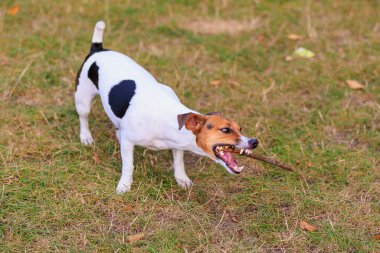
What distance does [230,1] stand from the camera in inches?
363

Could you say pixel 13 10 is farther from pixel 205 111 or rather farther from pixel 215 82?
pixel 205 111

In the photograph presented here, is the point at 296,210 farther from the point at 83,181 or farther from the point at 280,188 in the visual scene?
the point at 83,181

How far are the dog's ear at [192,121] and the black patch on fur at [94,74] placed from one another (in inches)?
46.2

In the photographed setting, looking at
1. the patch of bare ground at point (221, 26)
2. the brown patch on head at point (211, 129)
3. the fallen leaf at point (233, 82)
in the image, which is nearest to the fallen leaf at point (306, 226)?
the brown patch on head at point (211, 129)

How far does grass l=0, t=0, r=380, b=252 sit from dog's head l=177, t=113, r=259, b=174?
1.77 ft

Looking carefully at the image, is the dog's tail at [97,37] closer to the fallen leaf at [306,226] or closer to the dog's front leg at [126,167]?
the dog's front leg at [126,167]

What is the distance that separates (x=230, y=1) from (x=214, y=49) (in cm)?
163

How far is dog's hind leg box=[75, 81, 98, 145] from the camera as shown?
567 centimetres

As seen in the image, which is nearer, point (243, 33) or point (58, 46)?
point (58, 46)

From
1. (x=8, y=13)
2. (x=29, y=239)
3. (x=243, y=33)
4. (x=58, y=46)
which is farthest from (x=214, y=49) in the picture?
(x=29, y=239)

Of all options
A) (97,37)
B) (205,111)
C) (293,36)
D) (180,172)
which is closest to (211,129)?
(180,172)

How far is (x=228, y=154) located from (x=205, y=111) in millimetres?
1929

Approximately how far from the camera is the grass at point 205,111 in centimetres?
465

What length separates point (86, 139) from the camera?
19.4 feet
